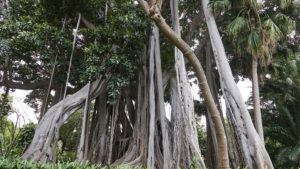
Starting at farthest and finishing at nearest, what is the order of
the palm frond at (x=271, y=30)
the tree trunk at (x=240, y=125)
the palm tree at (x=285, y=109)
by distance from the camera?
the palm tree at (x=285, y=109) → the palm frond at (x=271, y=30) → the tree trunk at (x=240, y=125)

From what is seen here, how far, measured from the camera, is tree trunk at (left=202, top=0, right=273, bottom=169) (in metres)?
2.87

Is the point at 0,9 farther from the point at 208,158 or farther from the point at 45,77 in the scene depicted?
the point at 208,158

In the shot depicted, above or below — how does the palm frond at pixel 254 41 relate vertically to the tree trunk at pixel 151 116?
above

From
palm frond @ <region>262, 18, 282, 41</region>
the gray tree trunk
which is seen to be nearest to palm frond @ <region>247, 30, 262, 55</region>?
palm frond @ <region>262, 18, 282, 41</region>

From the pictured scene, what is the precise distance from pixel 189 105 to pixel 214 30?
7.03 feet

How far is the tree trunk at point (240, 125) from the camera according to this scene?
2.87 m

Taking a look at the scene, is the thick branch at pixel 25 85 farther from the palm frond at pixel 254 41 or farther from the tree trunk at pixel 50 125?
the palm frond at pixel 254 41

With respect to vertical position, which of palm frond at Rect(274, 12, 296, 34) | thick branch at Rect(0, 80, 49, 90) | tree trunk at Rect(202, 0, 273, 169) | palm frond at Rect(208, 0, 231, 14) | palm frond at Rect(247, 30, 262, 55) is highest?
palm frond at Rect(208, 0, 231, 14)

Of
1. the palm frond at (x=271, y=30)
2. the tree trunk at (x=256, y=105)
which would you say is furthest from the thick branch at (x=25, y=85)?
the palm frond at (x=271, y=30)

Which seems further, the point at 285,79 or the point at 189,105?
the point at 285,79

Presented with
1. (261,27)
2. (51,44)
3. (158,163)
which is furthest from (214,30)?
(51,44)

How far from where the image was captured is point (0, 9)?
4566 mm

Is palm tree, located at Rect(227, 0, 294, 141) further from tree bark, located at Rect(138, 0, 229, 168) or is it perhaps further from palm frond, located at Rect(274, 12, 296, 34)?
tree bark, located at Rect(138, 0, 229, 168)

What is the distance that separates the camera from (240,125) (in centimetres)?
314
